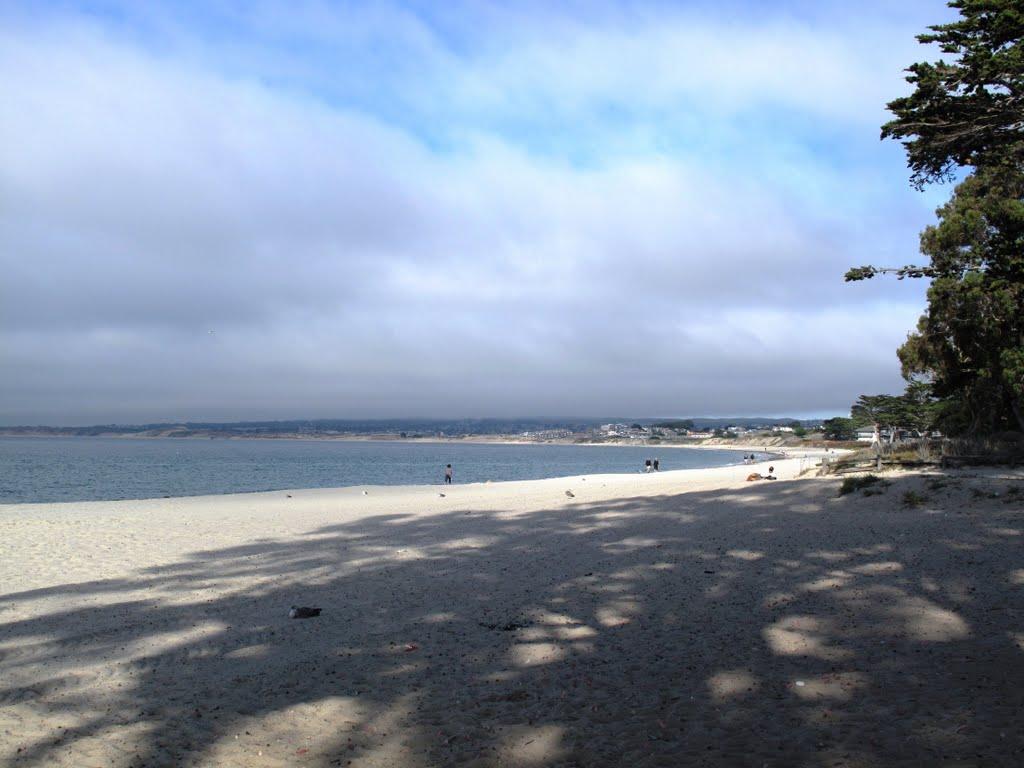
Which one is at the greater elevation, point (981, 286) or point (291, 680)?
point (981, 286)

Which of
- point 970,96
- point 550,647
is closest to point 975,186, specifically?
point 970,96

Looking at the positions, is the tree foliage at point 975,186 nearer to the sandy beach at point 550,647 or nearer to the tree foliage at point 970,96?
the tree foliage at point 970,96

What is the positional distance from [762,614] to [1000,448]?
18.4 m

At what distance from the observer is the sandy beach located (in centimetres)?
466

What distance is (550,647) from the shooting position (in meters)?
6.71

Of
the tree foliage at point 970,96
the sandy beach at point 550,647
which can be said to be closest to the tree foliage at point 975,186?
the tree foliage at point 970,96

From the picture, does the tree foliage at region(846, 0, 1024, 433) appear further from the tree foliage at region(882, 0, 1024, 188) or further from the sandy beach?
the sandy beach

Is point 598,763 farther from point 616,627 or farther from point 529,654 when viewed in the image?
point 616,627

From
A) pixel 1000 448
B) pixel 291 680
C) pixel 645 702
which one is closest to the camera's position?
pixel 645 702

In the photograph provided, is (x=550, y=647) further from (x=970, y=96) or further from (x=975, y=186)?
(x=975, y=186)

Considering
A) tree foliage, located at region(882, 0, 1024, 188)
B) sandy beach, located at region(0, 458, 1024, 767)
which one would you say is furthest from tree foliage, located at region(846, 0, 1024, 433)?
sandy beach, located at region(0, 458, 1024, 767)

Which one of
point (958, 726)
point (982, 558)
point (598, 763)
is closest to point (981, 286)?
point (982, 558)

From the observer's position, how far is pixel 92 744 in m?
4.85

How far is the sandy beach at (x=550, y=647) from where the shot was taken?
466 cm
